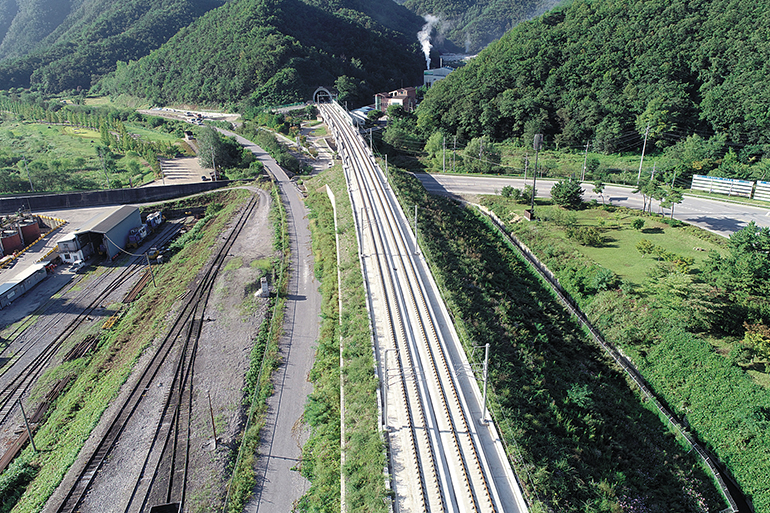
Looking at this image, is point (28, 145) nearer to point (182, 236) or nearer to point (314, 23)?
point (182, 236)

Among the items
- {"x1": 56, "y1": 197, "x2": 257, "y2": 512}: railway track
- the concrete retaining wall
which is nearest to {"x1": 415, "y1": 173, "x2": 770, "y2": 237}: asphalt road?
the concrete retaining wall

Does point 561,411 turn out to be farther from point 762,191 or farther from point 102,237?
point 102,237

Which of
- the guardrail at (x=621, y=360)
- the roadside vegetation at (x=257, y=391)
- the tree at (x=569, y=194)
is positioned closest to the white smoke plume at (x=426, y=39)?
the tree at (x=569, y=194)

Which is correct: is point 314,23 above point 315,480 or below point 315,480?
above

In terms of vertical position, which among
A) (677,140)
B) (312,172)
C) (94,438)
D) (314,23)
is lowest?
(94,438)

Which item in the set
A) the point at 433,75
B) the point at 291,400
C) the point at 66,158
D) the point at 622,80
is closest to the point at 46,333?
the point at 291,400

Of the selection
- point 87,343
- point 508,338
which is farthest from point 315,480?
point 87,343

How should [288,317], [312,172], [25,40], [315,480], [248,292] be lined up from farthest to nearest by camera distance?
1. [25,40]
2. [312,172]
3. [248,292]
4. [288,317]
5. [315,480]

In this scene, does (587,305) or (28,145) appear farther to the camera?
(28,145)
